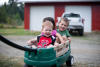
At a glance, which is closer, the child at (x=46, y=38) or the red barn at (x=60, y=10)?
the child at (x=46, y=38)

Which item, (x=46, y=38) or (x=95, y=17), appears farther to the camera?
(x=95, y=17)

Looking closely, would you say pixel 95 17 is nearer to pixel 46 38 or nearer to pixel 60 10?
pixel 60 10

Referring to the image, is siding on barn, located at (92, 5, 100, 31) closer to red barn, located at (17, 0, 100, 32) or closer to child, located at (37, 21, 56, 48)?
red barn, located at (17, 0, 100, 32)

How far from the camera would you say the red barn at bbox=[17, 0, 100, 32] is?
14258 millimetres

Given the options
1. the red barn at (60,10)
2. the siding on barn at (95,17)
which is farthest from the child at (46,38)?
the siding on barn at (95,17)

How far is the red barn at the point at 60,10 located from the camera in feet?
46.8

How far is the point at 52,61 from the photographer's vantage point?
94.0 inches

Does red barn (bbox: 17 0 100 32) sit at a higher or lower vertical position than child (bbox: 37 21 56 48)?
higher

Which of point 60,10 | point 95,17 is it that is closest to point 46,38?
point 60,10

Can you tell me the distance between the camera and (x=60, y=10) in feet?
48.5

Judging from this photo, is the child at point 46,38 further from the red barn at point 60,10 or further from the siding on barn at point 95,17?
the siding on barn at point 95,17

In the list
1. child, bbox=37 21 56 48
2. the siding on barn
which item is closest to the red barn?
the siding on barn

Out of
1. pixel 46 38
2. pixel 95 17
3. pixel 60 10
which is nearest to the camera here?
pixel 46 38

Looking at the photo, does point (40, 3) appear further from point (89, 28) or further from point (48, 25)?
point (48, 25)
